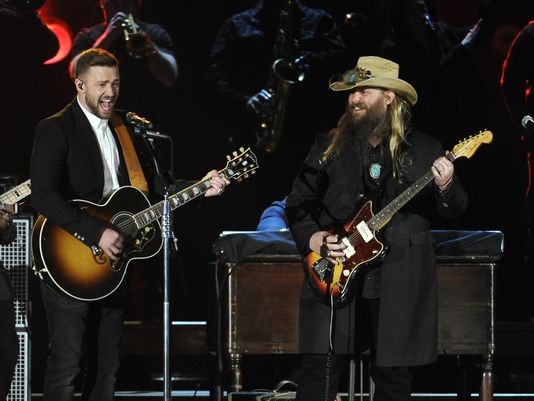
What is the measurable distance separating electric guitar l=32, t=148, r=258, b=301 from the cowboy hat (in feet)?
2.97

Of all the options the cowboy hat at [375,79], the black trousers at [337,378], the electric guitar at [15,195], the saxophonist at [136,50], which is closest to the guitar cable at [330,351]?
the black trousers at [337,378]

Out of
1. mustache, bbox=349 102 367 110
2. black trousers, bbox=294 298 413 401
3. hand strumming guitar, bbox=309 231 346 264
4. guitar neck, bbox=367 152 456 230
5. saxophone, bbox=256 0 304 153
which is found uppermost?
saxophone, bbox=256 0 304 153

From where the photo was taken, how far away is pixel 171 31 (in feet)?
27.7

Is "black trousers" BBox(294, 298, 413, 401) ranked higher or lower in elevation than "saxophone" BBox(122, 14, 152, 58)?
lower

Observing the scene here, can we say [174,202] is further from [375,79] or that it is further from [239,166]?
[375,79]

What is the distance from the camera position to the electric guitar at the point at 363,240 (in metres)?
5.28

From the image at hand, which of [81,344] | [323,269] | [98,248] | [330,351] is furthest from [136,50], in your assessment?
[330,351]

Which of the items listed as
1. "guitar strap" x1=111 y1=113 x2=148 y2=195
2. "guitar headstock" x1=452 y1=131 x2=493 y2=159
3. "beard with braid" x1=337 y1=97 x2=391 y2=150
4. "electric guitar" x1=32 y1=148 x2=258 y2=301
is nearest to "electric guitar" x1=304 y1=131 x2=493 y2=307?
"guitar headstock" x1=452 y1=131 x2=493 y2=159

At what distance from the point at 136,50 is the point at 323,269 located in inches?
143

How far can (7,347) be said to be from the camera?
19.4 feet

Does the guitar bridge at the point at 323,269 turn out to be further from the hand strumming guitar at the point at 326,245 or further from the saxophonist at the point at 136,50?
the saxophonist at the point at 136,50

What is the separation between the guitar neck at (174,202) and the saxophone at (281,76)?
8.85 ft

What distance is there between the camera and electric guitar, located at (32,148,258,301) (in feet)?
18.3

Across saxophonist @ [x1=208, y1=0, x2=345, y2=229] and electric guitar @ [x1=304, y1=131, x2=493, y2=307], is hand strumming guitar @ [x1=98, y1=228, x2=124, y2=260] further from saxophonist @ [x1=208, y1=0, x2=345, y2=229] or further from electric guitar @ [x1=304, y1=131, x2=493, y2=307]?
saxophonist @ [x1=208, y1=0, x2=345, y2=229]
